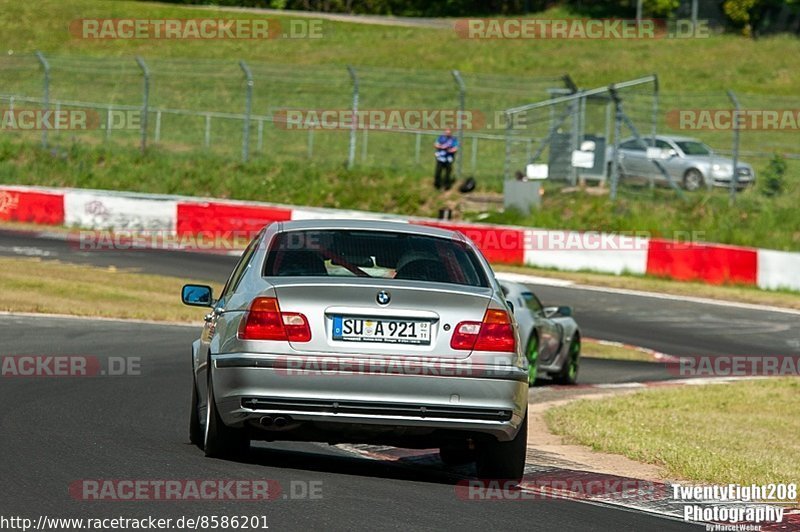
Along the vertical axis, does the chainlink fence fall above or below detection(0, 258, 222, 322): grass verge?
above

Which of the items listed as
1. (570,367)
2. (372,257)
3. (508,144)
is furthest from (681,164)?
(372,257)

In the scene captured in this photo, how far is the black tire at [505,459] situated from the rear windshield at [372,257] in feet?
2.87

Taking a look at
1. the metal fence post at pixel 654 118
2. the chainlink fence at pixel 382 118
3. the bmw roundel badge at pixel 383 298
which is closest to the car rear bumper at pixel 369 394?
the bmw roundel badge at pixel 383 298

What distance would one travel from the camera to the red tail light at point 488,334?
25.6ft

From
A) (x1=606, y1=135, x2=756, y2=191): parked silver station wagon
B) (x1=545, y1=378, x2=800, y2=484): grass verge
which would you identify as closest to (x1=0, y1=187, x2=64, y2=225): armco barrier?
(x1=606, y1=135, x2=756, y2=191): parked silver station wagon

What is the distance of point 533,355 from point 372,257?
7.32m

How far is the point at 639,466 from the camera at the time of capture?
9812 mm

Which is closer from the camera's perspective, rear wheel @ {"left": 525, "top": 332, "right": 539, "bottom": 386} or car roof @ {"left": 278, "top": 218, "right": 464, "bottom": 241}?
car roof @ {"left": 278, "top": 218, "right": 464, "bottom": 241}

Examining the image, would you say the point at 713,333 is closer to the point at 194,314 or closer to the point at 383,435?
the point at 194,314

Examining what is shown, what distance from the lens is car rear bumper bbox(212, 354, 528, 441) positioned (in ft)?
25.3

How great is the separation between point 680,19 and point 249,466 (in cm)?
7691

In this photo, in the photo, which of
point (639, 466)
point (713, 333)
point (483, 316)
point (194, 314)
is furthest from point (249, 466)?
point (713, 333)

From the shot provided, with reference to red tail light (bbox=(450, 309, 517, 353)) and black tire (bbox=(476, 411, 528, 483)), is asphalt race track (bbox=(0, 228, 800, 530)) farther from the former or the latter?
red tail light (bbox=(450, 309, 517, 353))

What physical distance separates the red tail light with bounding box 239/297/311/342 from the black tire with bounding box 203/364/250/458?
52 cm
